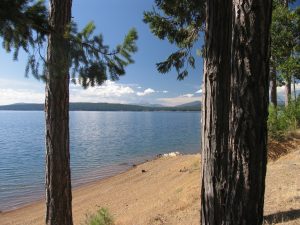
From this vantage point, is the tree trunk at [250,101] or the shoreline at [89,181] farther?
the shoreline at [89,181]

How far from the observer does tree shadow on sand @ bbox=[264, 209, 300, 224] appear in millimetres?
5488

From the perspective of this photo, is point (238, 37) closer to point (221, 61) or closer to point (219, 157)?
point (221, 61)

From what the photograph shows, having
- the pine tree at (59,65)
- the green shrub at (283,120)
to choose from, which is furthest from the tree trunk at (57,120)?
the green shrub at (283,120)

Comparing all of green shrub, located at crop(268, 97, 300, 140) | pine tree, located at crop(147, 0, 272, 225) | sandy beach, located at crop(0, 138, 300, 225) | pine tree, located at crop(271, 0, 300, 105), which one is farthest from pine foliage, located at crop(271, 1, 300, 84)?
pine tree, located at crop(147, 0, 272, 225)

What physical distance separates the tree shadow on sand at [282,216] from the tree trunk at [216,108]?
2.58 m

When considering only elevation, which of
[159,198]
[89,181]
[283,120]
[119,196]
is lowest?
[89,181]

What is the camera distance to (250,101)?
2.92m

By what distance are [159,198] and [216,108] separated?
Result: 1062 cm

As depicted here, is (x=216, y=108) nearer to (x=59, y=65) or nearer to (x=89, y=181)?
(x=59, y=65)

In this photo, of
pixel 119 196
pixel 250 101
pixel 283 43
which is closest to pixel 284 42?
pixel 283 43

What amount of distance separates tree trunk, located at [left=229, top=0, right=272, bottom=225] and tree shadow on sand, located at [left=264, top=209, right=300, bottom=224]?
2.81m

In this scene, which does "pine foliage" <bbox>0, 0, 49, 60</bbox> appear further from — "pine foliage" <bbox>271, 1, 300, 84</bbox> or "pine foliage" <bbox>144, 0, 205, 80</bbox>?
"pine foliage" <bbox>271, 1, 300, 84</bbox>

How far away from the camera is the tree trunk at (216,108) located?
10.9ft

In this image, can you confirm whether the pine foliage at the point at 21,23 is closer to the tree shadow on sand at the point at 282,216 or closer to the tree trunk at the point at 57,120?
the tree trunk at the point at 57,120
